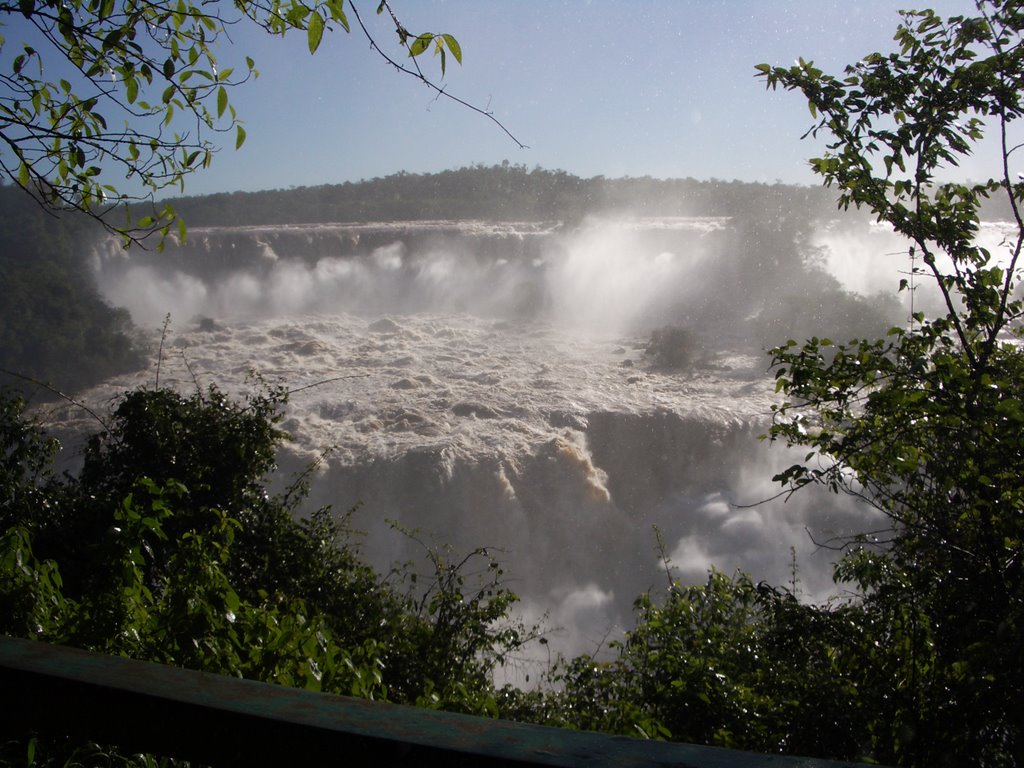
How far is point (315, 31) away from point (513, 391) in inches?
676

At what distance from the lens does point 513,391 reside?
63.7 feet

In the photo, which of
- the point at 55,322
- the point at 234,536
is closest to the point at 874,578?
the point at 234,536

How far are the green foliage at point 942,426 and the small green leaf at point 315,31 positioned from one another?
214 cm

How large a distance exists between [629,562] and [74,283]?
20225 millimetres

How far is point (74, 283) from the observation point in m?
25.1

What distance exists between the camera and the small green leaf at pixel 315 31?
2266 millimetres

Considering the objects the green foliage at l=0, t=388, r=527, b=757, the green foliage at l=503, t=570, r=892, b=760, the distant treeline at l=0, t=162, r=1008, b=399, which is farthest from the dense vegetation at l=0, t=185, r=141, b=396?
the green foliage at l=503, t=570, r=892, b=760

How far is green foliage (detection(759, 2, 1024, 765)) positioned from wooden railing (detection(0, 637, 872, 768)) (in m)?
2.05

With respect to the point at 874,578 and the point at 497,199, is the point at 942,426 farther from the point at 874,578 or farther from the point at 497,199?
the point at 497,199

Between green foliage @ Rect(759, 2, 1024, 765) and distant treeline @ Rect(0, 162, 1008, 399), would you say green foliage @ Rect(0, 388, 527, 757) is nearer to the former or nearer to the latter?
green foliage @ Rect(759, 2, 1024, 765)

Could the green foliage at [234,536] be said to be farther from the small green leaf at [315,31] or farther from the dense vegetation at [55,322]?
the dense vegetation at [55,322]

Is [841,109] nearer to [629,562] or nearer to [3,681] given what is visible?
[3,681]

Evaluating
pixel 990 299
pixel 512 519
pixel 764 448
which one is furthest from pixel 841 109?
A: pixel 764 448

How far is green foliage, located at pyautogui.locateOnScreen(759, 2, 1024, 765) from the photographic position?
2.67 meters
